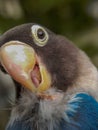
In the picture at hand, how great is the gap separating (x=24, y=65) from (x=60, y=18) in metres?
0.95

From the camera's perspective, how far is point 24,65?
180cm

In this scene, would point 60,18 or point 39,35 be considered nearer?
point 39,35

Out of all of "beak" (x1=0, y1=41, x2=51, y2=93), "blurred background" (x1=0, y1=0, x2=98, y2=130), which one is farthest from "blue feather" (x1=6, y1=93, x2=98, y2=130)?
"blurred background" (x1=0, y1=0, x2=98, y2=130)

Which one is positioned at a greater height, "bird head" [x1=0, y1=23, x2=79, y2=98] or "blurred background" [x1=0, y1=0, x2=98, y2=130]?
"blurred background" [x1=0, y1=0, x2=98, y2=130]

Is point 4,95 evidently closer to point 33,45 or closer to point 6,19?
point 6,19

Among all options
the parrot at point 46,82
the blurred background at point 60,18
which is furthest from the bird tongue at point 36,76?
the blurred background at point 60,18

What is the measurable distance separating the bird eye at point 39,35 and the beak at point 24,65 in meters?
0.04

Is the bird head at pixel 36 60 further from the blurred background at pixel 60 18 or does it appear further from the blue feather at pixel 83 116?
the blurred background at pixel 60 18

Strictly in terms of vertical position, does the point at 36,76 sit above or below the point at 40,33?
below

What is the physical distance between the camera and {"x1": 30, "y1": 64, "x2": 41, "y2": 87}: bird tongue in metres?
1.81

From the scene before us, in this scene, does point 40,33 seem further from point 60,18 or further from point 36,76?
point 60,18

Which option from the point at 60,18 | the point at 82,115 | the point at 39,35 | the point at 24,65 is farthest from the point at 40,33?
the point at 60,18

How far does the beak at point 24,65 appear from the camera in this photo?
1.79 m

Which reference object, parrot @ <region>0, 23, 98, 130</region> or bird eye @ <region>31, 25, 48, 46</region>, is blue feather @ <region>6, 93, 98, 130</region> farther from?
bird eye @ <region>31, 25, 48, 46</region>
